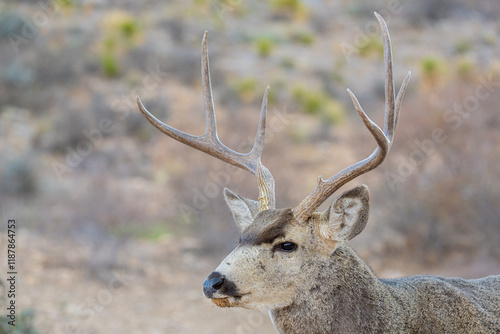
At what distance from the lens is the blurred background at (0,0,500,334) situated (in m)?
8.69

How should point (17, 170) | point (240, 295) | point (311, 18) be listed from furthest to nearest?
1. point (311, 18)
2. point (17, 170)
3. point (240, 295)

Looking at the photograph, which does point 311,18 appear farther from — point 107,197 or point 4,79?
point 107,197

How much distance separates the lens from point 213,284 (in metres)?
3.26

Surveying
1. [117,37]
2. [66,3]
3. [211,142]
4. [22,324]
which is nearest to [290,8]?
[117,37]

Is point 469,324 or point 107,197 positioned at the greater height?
point 107,197

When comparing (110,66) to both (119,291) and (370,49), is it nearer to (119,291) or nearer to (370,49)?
(370,49)

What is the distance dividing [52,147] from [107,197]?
17.5 ft

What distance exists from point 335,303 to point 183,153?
29.1 ft

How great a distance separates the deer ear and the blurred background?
A: 2.92 meters

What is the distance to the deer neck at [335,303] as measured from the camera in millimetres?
3328

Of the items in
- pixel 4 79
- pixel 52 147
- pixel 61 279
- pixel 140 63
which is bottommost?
pixel 61 279

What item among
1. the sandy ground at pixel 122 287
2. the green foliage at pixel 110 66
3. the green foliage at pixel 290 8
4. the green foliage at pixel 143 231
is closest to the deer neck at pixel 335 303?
the sandy ground at pixel 122 287

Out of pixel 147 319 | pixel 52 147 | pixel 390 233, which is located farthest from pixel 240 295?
pixel 52 147

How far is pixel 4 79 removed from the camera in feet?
57.6
